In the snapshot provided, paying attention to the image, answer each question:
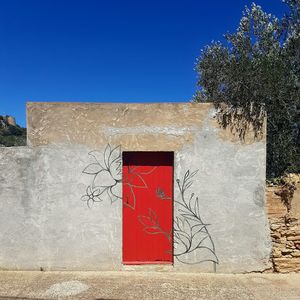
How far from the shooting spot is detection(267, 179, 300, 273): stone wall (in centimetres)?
617

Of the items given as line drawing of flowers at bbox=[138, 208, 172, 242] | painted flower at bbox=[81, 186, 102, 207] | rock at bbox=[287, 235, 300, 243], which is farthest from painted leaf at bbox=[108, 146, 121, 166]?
rock at bbox=[287, 235, 300, 243]

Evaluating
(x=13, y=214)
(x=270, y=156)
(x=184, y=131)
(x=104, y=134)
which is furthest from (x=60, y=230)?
(x=270, y=156)

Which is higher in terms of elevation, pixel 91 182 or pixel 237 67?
pixel 237 67

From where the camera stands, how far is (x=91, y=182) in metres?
6.26

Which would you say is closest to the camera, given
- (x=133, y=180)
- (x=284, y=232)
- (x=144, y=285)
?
(x=144, y=285)

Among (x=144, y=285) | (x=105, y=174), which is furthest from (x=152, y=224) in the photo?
(x=105, y=174)

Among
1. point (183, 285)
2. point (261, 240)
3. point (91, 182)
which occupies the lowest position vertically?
point (183, 285)

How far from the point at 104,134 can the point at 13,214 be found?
2001 mm

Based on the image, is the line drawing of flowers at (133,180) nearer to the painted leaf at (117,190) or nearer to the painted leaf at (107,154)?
the painted leaf at (117,190)

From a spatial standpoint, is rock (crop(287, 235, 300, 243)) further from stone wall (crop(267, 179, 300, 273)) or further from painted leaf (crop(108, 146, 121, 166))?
painted leaf (crop(108, 146, 121, 166))

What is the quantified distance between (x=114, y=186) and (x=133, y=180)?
1.08 ft

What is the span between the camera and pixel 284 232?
618 cm

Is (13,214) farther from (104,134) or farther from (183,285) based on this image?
(183,285)

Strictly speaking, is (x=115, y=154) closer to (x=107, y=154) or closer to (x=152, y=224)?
(x=107, y=154)
